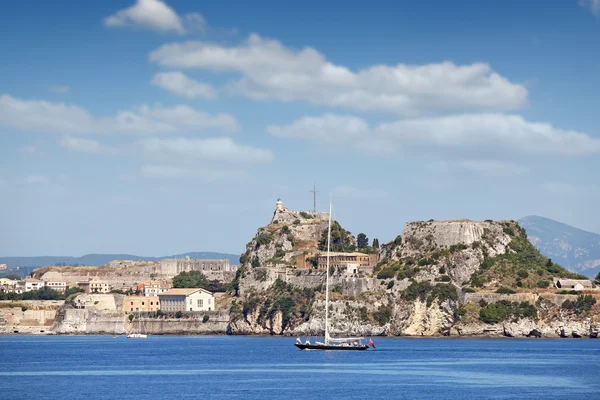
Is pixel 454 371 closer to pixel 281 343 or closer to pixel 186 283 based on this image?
pixel 281 343

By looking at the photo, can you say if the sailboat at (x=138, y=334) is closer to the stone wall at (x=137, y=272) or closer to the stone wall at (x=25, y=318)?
the stone wall at (x=25, y=318)

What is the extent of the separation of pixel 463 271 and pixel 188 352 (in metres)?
32.6

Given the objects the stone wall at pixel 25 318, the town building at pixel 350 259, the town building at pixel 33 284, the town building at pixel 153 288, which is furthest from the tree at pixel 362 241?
the town building at pixel 33 284

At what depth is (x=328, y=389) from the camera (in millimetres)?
61500

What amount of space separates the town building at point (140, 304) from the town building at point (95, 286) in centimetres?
2203

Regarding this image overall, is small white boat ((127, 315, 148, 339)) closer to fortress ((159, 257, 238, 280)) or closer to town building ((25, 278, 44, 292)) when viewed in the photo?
fortress ((159, 257, 238, 280))

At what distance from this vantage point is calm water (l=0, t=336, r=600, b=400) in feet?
196

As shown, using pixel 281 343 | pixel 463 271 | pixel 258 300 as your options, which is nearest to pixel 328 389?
pixel 281 343

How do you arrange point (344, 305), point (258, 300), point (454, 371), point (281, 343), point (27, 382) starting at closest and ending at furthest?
point (27, 382), point (454, 371), point (281, 343), point (344, 305), point (258, 300)

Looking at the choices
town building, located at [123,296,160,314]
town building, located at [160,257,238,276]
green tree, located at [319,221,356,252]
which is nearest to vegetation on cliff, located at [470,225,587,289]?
green tree, located at [319,221,356,252]

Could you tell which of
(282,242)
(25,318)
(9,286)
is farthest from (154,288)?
(9,286)

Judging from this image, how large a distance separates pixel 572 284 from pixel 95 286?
2855 inches

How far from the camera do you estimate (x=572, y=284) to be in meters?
112

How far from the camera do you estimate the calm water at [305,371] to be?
59781 mm
